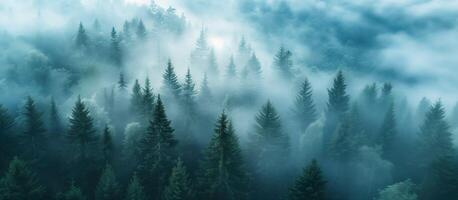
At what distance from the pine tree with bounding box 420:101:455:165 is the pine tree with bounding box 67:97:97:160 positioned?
49143mm

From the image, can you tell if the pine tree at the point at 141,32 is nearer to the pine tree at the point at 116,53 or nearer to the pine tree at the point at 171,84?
the pine tree at the point at 116,53

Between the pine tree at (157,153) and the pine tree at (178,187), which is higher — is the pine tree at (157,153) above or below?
above

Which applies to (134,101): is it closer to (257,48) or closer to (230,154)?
(230,154)

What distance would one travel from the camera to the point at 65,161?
70.4 m

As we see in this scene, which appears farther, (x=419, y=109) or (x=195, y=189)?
(x=419, y=109)

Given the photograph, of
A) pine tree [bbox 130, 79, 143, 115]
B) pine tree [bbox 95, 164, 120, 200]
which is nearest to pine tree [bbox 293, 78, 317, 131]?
pine tree [bbox 130, 79, 143, 115]

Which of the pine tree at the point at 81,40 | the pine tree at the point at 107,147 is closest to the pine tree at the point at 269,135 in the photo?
the pine tree at the point at 107,147

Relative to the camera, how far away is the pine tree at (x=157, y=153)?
6228 cm

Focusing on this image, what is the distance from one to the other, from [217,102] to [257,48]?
4298 inches

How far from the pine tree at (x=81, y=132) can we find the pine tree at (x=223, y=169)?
18568 millimetres

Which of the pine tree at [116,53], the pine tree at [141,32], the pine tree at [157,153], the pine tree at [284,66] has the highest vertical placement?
the pine tree at [141,32]

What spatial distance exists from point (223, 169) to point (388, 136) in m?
37.7

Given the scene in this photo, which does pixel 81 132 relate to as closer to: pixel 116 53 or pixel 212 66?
pixel 212 66

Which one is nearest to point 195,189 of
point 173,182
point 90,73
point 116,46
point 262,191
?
point 173,182
